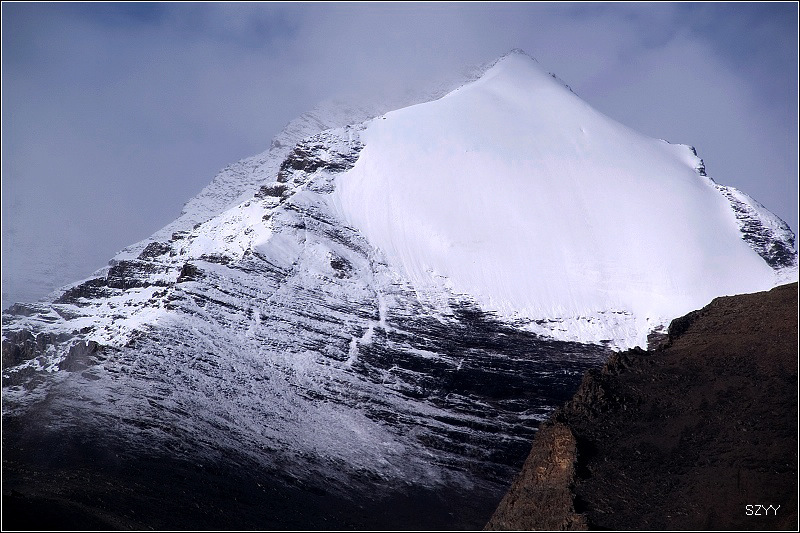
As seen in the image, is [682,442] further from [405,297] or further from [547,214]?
[547,214]

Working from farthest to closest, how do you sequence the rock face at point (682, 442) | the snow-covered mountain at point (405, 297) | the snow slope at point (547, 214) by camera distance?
1. the snow slope at point (547, 214)
2. the snow-covered mountain at point (405, 297)
3. the rock face at point (682, 442)

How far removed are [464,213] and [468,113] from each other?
17914 mm

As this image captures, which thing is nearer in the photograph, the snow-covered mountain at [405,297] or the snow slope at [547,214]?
the snow-covered mountain at [405,297]

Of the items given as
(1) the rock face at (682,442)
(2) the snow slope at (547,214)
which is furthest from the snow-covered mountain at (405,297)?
(1) the rock face at (682,442)

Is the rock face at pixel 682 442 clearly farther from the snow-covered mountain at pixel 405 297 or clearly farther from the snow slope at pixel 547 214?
the snow slope at pixel 547 214

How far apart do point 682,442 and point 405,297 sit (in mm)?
39048

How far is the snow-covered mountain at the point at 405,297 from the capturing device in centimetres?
5947

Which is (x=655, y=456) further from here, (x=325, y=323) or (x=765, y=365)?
(x=325, y=323)

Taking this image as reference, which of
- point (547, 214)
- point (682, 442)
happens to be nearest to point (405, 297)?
point (547, 214)

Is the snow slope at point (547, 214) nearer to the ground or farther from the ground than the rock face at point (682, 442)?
farther from the ground

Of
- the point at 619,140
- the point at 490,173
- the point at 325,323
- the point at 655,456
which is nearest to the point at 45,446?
the point at 325,323

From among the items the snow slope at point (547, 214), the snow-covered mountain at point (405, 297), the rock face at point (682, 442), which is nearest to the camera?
the rock face at point (682, 442)

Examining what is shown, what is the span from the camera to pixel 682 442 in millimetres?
37844

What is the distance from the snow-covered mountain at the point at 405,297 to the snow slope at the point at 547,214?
0.25m
